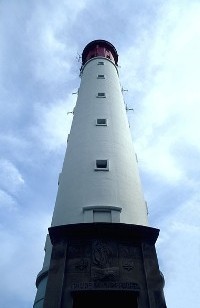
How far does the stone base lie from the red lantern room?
75.9ft

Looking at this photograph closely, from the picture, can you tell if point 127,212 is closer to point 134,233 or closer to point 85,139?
point 134,233

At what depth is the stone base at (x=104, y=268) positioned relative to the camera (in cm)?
1292

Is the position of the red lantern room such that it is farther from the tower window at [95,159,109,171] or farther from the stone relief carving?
the stone relief carving

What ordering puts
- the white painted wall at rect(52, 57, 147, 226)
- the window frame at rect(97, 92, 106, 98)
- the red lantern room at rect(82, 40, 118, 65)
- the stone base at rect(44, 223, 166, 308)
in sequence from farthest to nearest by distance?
the red lantern room at rect(82, 40, 118, 65) → the window frame at rect(97, 92, 106, 98) → the white painted wall at rect(52, 57, 147, 226) → the stone base at rect(44, 223, 166, 308)

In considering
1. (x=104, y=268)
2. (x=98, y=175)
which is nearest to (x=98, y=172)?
(x=98, y=175)

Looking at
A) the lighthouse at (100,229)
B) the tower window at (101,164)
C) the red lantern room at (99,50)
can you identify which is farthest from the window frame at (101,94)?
the red lantern room at (99,50)

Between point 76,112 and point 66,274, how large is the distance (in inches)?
553

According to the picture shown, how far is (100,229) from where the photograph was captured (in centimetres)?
1480

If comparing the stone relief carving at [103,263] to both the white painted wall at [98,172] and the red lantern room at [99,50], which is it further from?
the red lantern room at [99,50]

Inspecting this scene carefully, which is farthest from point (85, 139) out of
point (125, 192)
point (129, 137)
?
point (125, 192)

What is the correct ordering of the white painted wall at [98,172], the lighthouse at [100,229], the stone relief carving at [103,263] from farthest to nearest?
the white painted wall at [98,172] → the stone relief carving at [103,263] → the lighthouse at [100,229]

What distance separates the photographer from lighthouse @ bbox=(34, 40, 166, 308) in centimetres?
1305

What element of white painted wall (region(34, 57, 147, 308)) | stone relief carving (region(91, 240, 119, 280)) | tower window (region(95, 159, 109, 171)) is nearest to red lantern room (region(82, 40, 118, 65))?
white painted wall (region(34, 57, 147, 308))

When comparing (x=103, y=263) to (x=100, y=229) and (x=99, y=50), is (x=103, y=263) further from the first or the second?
(x=99, y=50)
